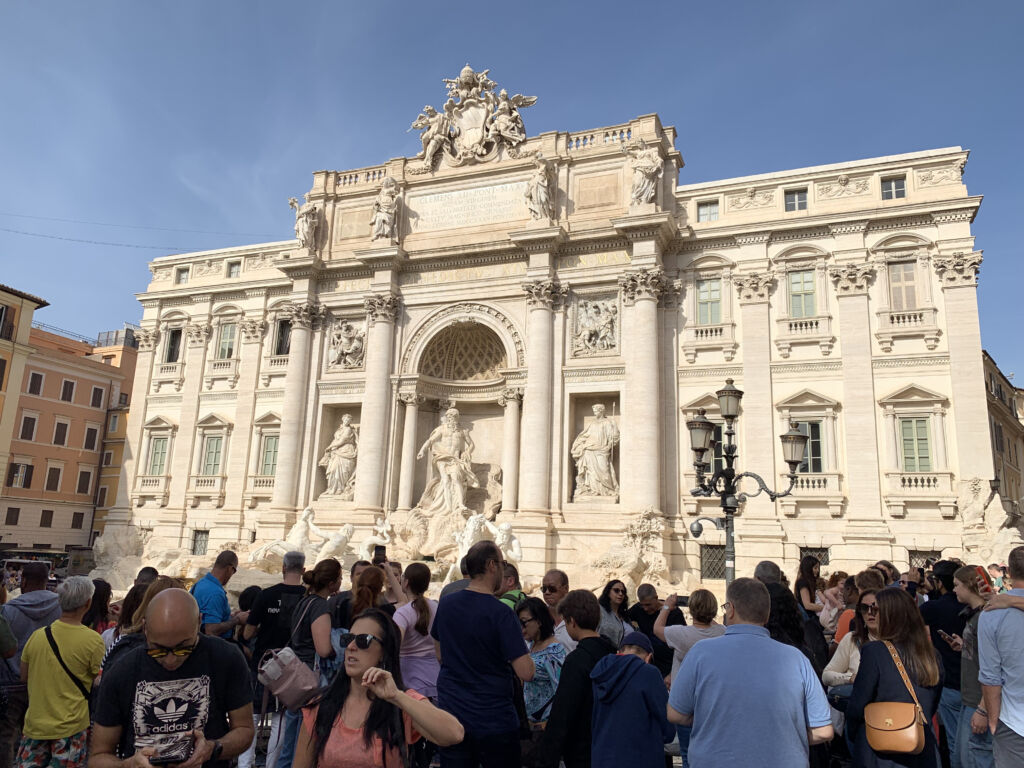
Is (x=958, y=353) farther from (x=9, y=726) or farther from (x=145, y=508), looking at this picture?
(x=145, y=508)

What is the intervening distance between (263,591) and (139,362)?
26776mm

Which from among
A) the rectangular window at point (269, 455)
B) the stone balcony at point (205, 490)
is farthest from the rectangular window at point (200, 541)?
the rectangular window at point (269, 455)

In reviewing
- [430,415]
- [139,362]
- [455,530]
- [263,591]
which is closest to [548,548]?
[455,530]

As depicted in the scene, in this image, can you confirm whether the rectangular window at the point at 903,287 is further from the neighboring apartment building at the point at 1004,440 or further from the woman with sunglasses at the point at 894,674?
the woman with sunglasses at the point at 894,674

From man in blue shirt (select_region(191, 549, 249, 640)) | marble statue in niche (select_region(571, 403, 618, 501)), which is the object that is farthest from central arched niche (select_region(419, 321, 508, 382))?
man in blue shirt (select_region(191, 549, 249, 640))

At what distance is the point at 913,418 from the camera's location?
19641 millimetres

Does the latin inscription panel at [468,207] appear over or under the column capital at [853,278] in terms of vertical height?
over

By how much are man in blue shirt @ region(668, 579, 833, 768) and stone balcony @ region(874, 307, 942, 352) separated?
18848 mm

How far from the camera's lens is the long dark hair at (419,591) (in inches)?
211

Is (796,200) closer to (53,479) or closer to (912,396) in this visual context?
(912,396)

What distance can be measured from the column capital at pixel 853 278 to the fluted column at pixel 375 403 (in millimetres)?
13583

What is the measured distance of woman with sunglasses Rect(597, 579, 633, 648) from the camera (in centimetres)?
640

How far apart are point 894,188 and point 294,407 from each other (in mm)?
19680

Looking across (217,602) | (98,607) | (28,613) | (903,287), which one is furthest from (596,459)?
(28,613)
